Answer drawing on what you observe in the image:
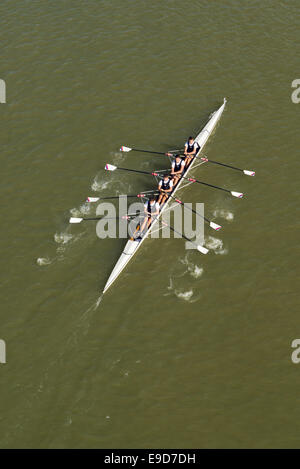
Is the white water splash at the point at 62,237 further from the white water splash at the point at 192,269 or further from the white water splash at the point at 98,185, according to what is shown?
the white water splash at the point at 192,269

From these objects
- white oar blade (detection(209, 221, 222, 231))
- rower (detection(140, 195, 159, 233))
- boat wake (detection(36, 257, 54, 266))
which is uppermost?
rower (detection(140, 195, 159, 233))

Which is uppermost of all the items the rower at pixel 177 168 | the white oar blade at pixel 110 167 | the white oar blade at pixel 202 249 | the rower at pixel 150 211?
the white oar blade at pixel 110 167

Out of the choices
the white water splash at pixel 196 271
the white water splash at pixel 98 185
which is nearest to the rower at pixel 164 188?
the white water splash at pixel 98 185

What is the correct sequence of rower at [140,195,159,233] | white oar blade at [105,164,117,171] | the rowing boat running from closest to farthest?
the rowing boat
rower at [140,195,159,233]
white oar blade at [105,164,117,171]

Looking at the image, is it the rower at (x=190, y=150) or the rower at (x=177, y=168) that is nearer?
the rower at (x=177, y=168)

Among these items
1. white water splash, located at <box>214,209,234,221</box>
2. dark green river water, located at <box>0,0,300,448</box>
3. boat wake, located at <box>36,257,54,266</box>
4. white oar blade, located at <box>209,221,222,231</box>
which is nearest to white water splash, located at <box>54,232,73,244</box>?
dark green river water, located at <box>0,0,300,448</box>

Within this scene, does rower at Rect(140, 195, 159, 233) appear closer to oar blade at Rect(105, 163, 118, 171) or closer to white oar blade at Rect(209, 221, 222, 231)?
white oar blade at Rect(209, 221, 222, 231)

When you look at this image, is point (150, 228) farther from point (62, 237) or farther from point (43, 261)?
point (43, 261)
